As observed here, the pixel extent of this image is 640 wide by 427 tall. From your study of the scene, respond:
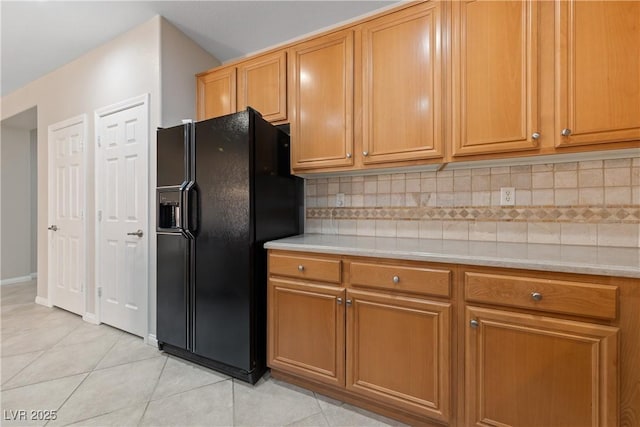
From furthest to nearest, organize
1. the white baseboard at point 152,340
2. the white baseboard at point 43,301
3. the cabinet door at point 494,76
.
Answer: the white baseboard at point 43,301, the white baseboard at point 152,340, the cabinet door at point 494,76

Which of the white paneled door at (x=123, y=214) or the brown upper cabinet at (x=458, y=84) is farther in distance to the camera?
the white paneled door at (x=123, y=214)

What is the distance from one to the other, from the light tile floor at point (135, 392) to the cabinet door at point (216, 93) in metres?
2.05

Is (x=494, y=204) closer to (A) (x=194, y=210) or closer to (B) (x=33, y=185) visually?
(A) (x=194, y=210)

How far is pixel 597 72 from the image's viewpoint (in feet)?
4.22

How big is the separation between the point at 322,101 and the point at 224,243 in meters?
1.20

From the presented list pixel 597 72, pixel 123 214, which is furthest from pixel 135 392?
pixel 597 72

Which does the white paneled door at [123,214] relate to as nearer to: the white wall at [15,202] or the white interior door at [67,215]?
the white interior door at [67,215]

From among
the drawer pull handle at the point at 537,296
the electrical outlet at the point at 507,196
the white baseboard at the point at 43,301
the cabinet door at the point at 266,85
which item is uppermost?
the cabinet door at the point at 266,85

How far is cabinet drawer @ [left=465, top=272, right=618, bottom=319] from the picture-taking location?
3.34ft

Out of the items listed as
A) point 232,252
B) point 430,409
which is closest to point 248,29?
point 232,252

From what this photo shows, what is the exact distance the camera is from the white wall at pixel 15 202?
13.3 ft

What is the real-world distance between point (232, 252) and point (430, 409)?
→ 139 cm

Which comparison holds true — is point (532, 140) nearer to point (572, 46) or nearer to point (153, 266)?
point (572, 46)

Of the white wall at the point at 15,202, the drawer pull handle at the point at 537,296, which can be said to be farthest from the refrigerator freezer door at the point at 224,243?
the white wall at the point at 15,202
